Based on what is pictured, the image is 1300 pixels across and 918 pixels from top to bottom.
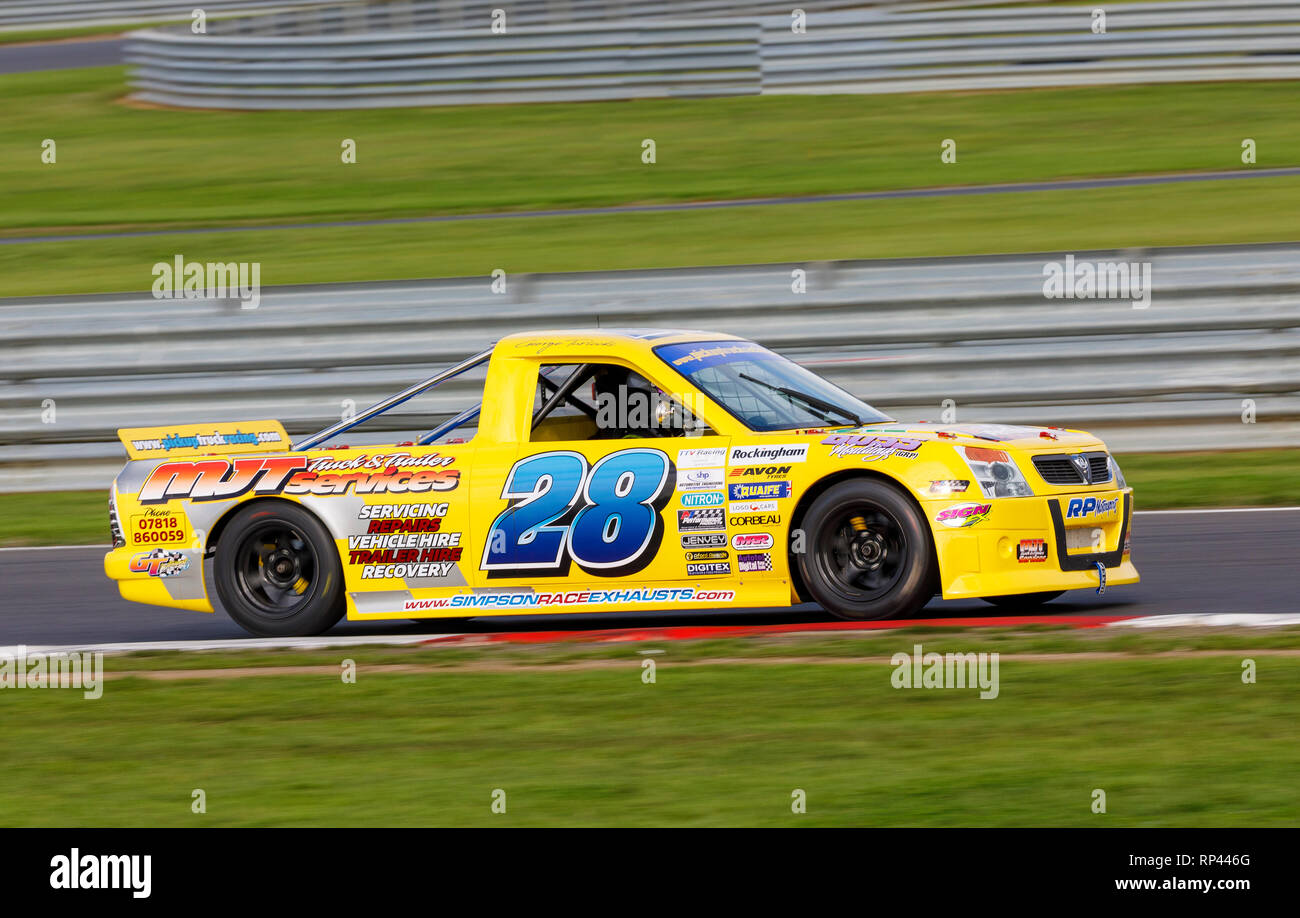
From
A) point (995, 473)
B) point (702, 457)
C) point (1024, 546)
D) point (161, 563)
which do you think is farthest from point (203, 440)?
point (1024, 546)

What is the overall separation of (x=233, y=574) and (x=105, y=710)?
5.90 ft

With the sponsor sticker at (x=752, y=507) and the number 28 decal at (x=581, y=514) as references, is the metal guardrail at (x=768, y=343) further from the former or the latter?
the sponsor sticker at (x=752, y=507)

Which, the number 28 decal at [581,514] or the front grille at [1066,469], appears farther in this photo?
the number 28 decal at [581,514]

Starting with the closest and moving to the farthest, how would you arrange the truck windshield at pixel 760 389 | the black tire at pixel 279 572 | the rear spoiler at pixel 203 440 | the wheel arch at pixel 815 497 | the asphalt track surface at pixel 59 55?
the wheel arch at pixel 815 497 < the truck windshield at pixel 760 389 < the black tire at pixel 279 572 < the rear spoiler at pixel 203 440 < the asphalt track surface at pixel 59 55

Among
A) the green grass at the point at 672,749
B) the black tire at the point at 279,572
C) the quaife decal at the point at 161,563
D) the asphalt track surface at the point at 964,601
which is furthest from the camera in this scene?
the quaife decal at the point at 161,563

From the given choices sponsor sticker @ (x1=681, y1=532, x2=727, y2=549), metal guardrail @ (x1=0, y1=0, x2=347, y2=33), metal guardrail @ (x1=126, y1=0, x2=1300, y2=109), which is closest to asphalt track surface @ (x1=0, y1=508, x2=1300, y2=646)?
sponsor sticker @ (x1=681, y1=532, x2=727, y2=549)

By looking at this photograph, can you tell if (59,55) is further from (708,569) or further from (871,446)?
(871,446)

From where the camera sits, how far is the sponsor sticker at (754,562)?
8828 millimetres

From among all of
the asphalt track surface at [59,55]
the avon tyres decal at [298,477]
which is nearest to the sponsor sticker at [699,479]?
the avon tyres decal at [298,477]

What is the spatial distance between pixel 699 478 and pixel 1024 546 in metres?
1.53

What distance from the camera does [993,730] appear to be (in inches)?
270

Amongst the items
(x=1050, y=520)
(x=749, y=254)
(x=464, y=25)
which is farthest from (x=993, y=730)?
(x=464, y=25)

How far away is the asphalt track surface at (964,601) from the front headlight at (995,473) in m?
0.79

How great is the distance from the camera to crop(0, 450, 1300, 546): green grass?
1230 centimetres
